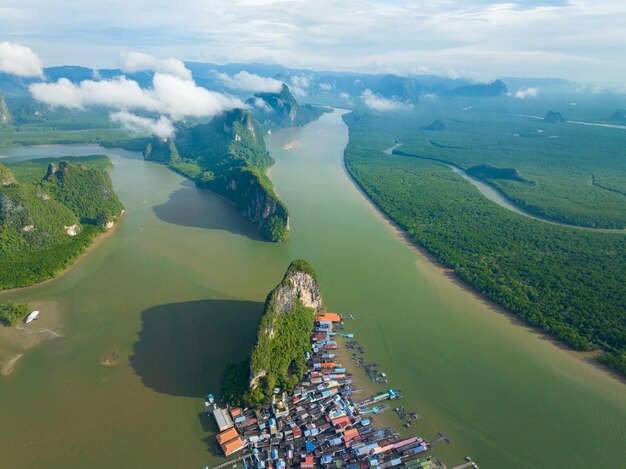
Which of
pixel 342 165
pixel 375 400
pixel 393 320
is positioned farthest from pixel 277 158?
pixel 375 400

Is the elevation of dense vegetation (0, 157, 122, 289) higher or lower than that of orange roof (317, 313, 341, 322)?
higher

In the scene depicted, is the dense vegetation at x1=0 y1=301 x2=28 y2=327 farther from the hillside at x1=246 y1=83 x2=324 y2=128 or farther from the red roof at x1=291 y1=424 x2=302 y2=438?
the hillside at x1=246 y1=83 x2=324 y2=128

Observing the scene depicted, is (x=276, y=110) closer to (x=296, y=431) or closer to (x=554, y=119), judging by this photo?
(x=554, y=119)

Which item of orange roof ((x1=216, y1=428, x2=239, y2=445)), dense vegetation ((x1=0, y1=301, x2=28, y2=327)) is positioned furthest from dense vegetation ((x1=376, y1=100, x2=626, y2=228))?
dense vegetation ((x1=0, y1=301, x2=28, y2=327))

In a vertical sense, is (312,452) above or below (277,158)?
below

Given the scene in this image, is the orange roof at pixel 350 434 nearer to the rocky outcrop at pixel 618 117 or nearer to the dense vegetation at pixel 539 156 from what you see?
the dense vegetation at pixel 539 156

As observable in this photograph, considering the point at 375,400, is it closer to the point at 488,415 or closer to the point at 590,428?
the point at 488,415

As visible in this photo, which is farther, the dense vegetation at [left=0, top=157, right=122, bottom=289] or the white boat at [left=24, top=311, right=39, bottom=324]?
the dense vegetation at [left=0, top=157, right=122, bottom=289]
